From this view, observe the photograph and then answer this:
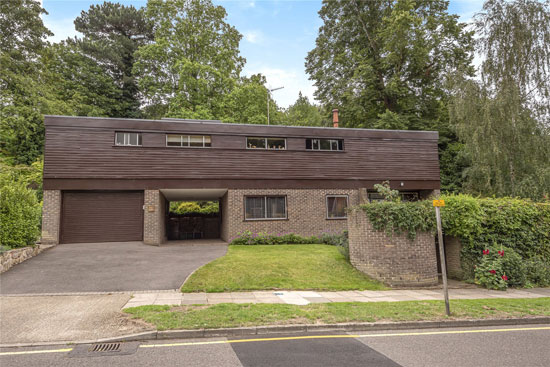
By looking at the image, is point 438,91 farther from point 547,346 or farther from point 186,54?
point 547,346

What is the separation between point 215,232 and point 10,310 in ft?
54.6

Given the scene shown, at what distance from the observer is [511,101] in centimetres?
1995

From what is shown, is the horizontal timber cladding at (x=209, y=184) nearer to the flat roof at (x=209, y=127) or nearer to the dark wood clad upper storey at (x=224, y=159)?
the dark wood clad upper storey at (x=224, y=159)

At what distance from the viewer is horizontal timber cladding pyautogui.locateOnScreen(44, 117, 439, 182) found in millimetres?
16109

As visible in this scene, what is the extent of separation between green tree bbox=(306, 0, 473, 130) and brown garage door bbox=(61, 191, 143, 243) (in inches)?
852

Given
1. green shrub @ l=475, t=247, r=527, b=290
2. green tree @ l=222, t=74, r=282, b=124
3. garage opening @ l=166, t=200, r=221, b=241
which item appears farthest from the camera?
green tree @ l=222, t=74, r=282, b=124

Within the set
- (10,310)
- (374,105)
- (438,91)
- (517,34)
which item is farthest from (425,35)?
(10,310)

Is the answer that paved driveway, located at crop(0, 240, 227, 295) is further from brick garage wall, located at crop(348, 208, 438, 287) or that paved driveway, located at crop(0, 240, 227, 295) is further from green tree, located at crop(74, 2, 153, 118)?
green tree, located at crop(74, 2, 153, 118)

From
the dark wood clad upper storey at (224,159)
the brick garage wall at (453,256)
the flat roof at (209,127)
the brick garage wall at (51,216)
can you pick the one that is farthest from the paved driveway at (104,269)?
the brick garage wall at (453,256)

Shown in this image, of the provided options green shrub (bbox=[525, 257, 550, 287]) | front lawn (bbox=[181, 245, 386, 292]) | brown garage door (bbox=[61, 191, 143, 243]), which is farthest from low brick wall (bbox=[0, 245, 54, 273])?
green shrub (bbox=[525, 257, 550, 287])

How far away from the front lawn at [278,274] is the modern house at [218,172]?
190 inches

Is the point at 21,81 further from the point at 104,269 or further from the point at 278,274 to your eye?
the point at 278,274

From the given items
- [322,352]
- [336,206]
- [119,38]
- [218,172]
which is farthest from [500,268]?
[119,38]

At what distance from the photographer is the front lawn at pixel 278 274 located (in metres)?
9.95
